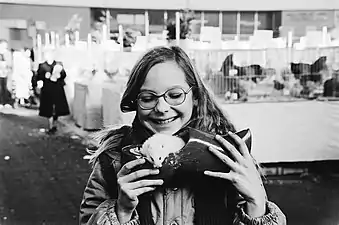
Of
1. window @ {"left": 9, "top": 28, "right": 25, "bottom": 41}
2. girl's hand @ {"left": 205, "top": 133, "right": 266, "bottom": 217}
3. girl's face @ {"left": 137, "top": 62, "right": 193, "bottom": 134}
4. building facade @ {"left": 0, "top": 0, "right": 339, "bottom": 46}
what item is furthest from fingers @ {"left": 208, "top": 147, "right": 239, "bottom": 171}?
window @ {"left": 9, "top": 28, "right": 25, "bottom": 41}

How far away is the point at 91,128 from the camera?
1.58m

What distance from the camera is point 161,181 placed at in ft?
4.42

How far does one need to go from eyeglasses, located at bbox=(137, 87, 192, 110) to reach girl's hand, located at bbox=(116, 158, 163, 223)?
14 centimetres

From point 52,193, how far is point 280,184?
28.4 inches

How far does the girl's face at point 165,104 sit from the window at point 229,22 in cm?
31

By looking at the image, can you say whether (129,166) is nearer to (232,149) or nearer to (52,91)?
(232,149)

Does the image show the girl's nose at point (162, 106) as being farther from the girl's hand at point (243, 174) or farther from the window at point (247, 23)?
the window at point (247, 23)

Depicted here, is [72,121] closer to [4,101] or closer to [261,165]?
[4,101]

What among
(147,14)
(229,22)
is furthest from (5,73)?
(229,22)

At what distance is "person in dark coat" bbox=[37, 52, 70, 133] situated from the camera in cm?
164

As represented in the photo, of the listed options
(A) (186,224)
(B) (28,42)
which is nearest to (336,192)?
(A) (186,224)

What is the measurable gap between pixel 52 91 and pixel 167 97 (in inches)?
18.3

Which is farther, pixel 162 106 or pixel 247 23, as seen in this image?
pixel 247 23

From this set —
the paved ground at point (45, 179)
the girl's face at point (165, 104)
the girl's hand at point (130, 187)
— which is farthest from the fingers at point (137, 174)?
the paved ground at point (45, 179)
